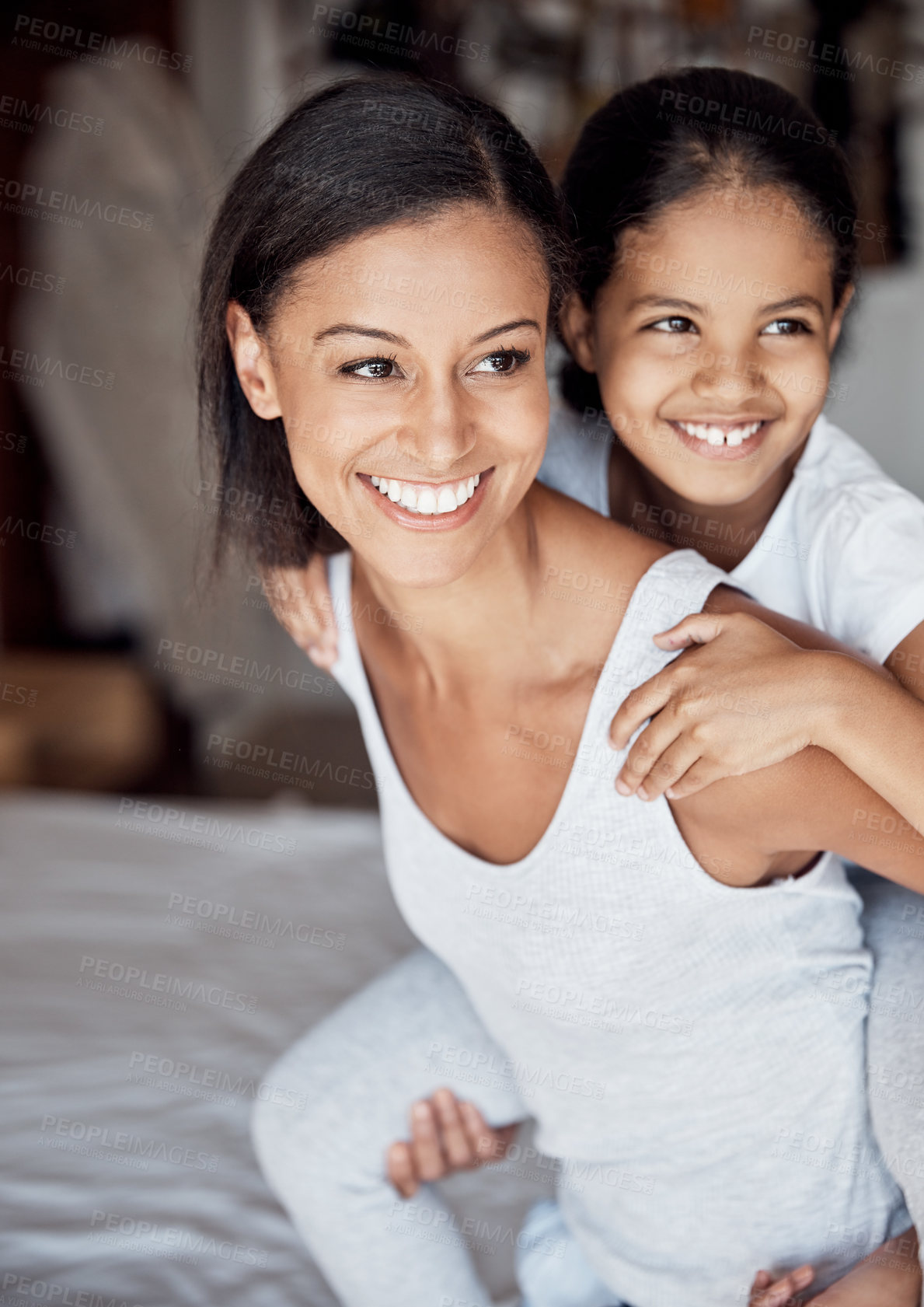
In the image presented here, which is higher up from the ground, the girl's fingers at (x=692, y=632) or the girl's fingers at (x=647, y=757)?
the girl's fingers at (x=692, y=632)

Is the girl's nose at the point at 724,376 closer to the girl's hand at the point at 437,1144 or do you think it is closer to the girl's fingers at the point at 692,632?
the girl's fingers at the point at 692,632

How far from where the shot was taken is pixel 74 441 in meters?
3.16

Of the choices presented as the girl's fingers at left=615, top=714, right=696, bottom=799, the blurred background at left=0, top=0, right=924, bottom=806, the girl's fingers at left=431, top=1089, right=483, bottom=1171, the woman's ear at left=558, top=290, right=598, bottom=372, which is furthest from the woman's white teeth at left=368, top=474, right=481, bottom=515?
the blurred background at left=0, top=0, right=924, bottom=806

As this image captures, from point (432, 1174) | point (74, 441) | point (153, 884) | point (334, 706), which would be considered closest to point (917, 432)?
point (334, 706)

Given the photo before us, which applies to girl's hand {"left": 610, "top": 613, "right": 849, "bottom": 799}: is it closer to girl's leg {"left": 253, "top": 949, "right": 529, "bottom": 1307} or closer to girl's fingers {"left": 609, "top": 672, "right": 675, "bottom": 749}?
girl's fingers {"left": 609, "top": 672, "right": 675, "bottom": 749}

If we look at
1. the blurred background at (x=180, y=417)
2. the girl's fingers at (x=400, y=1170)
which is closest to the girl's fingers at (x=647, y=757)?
the girl's fingers at (x=400, y=1170)

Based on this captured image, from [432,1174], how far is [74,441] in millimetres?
2354

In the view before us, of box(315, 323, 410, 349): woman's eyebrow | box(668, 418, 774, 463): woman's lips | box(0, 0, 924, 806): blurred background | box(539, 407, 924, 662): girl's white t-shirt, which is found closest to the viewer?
box(315, 323, 410, 349): woman's eyebrow

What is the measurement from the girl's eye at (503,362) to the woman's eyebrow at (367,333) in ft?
0.25

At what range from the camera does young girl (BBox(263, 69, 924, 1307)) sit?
1.16m

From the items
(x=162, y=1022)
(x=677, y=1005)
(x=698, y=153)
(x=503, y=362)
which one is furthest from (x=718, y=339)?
(x=162, y=1022)

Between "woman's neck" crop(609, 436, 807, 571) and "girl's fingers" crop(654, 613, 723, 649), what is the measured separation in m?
0.34

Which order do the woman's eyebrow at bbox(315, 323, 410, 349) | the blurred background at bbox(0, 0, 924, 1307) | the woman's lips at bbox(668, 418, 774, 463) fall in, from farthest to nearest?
the blurred background at bbox(0, 0, 924, 1307)
the woman's lips at bbox(668, 418, 774, 463)
the woman's eyebrow at bbox(315, 323, 410, 349)

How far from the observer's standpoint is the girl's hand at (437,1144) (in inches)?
52.2
